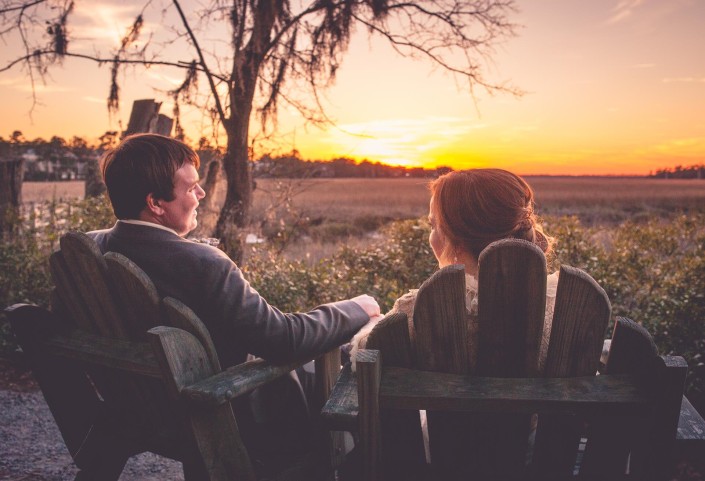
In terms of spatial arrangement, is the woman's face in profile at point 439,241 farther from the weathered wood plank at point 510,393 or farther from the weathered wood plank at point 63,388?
the weathered wood plank at point 63,388

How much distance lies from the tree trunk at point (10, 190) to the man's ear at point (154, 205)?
522 cm

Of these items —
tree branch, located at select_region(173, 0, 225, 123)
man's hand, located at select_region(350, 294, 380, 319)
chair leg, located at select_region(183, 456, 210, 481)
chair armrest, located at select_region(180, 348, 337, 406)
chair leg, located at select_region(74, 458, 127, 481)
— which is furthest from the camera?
tree branch, located at select_region(173, 0, 225, 123)

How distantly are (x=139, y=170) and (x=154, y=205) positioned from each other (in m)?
0.14

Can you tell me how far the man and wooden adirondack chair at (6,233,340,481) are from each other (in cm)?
11

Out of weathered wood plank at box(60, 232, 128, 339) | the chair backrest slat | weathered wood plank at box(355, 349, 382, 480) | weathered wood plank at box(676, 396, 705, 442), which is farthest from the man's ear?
weathered wood plank at box(676, 396, 705, 442)

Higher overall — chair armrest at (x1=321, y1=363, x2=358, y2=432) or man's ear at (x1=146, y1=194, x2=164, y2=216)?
man's ear at (x1=146, y1=194, x2=164, y2=216)

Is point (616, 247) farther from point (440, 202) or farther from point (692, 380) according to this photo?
point (440, 202)

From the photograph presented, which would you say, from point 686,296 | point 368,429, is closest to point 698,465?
point 686,296

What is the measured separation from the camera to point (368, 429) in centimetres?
144

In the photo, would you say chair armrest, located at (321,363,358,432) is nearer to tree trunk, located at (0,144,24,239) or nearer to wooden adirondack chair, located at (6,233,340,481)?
wooden adirondack chair, located at (6,233,340,481)

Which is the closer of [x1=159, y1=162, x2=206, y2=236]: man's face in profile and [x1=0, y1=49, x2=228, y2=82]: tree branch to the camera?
[x1=159, y1=162, x2=206, y2=236]: man's face in profile

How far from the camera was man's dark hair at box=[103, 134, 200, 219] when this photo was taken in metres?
2.02

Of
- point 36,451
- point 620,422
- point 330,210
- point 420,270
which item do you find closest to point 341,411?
point 620,422

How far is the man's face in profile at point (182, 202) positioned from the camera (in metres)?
2.10
